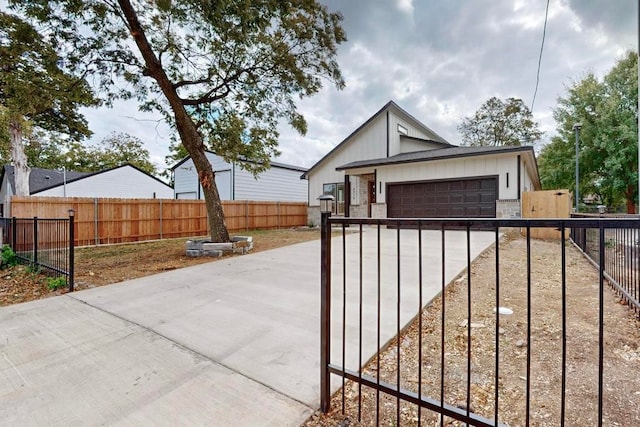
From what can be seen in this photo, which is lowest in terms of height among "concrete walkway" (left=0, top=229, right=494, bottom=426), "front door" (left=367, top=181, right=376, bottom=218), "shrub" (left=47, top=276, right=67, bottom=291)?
"concrete walkway" (left=0, top=229, right=494, bottom=426)

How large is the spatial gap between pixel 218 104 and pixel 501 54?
8040 millimetres

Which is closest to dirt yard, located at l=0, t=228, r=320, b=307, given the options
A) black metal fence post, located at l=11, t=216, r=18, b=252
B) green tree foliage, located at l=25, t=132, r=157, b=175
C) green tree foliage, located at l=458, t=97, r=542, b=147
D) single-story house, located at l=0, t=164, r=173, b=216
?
black metal fence post, located at l=11, t=216, r=18, b=252

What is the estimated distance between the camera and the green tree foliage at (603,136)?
15.6 meters

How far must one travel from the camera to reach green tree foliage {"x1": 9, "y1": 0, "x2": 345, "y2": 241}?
21.3 feet

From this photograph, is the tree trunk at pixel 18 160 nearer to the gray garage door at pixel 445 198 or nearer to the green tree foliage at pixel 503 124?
the gray garage door at pixel 445 198

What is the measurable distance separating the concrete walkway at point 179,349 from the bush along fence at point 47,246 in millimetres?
794

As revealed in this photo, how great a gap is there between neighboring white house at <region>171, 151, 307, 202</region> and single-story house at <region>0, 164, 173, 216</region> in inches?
134

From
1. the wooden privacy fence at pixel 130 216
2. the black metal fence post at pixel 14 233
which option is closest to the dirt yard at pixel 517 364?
the black metal fence post at pixel 14 233

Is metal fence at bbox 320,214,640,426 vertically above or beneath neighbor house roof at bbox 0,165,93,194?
beneath

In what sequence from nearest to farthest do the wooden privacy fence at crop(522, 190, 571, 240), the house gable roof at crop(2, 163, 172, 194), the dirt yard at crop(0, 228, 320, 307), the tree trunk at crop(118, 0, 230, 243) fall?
the dirt yard at crop(0, 228, 320, 307), the tree trunk at crop(118, 0, 230, 243), the wooden privacy fence at crop(522, 190, 571, 240), the house gable roof at crop(2, 163, 172, 194)

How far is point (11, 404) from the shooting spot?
1864 mm

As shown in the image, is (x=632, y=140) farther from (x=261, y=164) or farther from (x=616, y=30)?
(x=261, y=164)

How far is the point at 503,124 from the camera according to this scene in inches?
951

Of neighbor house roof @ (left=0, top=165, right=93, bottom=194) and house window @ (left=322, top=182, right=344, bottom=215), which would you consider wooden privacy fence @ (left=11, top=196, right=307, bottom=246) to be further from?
neighbor house roof @ (left=0, top=165, right=93, bottom=194)
